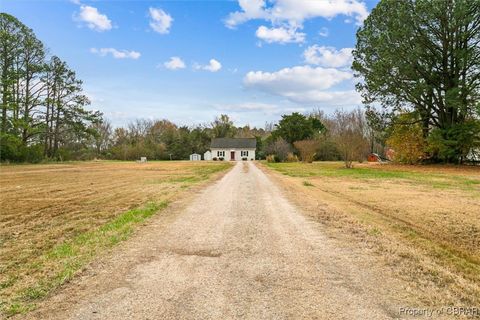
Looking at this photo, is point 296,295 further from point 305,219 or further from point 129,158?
point 129,158

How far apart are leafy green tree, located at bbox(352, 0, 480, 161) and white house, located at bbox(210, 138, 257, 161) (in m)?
34.7

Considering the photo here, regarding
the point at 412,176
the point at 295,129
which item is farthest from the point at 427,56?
the point at 295,129

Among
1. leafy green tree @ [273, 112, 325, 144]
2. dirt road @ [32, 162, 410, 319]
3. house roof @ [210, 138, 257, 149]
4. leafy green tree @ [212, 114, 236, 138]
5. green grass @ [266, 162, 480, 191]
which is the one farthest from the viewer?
leafy green tree @ [212, 114, 236, 138]

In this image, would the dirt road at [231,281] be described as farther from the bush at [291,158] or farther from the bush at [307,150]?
the bush at [291,158]

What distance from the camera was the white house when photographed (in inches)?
2474

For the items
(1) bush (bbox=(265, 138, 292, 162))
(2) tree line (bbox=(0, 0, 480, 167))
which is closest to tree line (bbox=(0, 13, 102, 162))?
(2) tree line (bbox=(0, 0, 480, 167))

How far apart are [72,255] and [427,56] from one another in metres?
30.0

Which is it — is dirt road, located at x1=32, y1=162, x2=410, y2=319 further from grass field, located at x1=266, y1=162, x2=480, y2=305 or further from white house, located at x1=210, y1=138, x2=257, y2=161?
white house, located at x1=210, y1=138, x2=257, y2=161

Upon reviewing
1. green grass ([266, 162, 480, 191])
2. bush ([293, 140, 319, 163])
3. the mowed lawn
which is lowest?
the mowed lawn

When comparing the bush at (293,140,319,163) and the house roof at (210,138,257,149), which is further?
the house roof at (210,138,257,149)

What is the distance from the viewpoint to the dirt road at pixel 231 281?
316cm

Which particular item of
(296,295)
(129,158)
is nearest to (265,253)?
(296,295)

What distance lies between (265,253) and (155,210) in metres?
4.33

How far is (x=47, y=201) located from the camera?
1045cm
